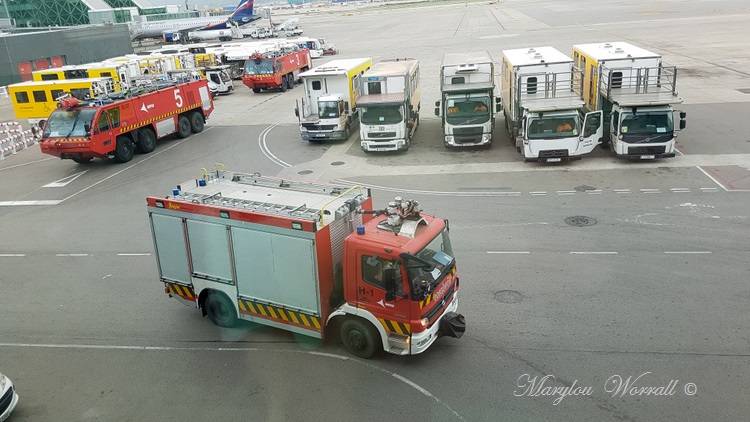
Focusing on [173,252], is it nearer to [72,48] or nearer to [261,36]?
[72,48]

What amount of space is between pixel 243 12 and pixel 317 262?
332 feet

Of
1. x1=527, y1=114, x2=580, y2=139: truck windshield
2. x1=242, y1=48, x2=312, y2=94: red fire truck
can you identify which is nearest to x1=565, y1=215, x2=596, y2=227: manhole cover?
→ x1=527, y1=114, x2=580, y2=139: truck windshield

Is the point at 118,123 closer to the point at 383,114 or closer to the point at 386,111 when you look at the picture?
the point at 383,114

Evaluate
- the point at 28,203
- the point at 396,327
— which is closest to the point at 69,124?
the point at 28,203

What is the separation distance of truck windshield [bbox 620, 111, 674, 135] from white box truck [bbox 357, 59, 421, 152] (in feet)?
27.3

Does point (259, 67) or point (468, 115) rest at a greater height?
point (259, 67)

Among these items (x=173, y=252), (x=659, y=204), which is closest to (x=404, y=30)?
(x=659, y=204)

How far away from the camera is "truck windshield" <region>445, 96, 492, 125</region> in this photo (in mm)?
23562

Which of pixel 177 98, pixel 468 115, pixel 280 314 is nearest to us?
pixel 280 314

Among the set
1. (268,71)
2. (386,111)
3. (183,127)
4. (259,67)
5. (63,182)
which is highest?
(259,67)

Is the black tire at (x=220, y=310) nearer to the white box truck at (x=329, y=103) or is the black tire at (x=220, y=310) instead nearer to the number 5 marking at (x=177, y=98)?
the white box truck at (x=329, y=103)

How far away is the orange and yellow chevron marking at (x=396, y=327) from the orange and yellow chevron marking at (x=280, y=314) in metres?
1.21

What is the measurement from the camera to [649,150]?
2077 centimetres

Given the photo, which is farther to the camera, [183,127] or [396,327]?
[183,127]
